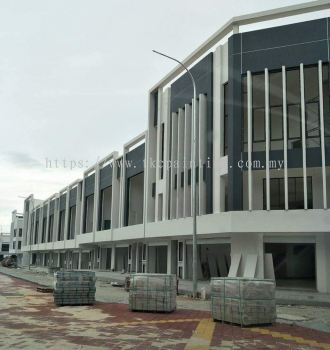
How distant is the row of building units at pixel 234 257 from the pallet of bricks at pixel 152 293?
26.8 feet

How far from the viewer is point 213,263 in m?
32.2

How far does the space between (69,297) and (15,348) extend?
8349 millimetres

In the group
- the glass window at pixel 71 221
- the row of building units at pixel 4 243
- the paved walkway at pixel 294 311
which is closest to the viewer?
the paved walkway at pixel 294 311

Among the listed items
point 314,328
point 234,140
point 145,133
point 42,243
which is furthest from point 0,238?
point 314,328

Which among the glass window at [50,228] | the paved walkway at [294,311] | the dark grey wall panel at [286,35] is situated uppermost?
the dark grey wall panel at [286,35]

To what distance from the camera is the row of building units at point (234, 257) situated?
76.4ft

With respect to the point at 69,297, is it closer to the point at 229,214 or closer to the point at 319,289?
the point at 229,214

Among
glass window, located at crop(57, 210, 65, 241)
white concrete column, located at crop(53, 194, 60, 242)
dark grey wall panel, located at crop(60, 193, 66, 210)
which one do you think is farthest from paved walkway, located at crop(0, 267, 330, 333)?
white concrete column, located at crop(53, 194, 60, 242)

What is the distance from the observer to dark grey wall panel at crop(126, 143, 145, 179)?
123 ft

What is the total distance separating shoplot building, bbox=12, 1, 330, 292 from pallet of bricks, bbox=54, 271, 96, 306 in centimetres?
814

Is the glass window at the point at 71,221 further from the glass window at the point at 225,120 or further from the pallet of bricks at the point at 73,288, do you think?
the pallet of bricks at the point at 73,288

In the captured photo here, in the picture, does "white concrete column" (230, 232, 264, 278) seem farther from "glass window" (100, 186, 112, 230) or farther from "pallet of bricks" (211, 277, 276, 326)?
"glass window" (100, 186, 112, 230)

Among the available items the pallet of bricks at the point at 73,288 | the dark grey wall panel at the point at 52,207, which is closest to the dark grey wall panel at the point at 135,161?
the pallet of bricks at the point at 73,288

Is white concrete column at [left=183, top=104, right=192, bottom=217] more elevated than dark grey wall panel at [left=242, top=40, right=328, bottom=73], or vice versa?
dark grey wall panel at [left=242, top=40, right=328, bottom=73]
